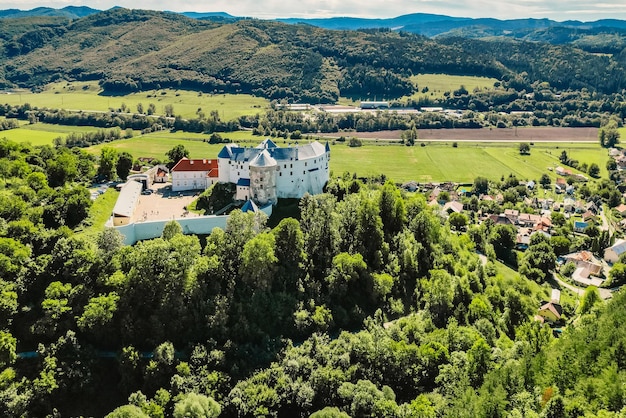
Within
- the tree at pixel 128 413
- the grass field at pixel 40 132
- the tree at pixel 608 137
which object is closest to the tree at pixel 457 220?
the tree at pixel 128 413

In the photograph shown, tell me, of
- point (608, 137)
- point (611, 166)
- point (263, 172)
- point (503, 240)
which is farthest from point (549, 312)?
point (608, 137)

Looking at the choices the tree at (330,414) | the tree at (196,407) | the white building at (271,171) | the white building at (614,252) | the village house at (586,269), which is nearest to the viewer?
the tree at (330,414)

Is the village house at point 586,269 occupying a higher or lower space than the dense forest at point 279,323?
lower

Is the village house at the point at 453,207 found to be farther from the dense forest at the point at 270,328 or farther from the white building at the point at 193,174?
the white building at the point at 193,174

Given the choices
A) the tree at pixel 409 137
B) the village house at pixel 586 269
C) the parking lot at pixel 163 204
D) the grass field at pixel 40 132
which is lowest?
the village house at pixel 586 269

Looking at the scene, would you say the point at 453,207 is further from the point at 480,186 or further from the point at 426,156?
the point at 426,156

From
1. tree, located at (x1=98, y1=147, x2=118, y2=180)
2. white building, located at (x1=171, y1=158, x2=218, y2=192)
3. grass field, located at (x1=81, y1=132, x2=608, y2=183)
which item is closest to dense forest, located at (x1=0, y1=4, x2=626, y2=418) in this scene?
white building, located at (x1=171, y1=158, x2=218, y2=192)

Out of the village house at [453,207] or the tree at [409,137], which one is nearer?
the village house at [453,207]

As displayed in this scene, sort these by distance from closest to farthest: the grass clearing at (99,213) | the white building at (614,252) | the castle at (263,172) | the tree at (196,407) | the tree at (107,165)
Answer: the tree at (196,407)
the grass clearing at (99,213)
the castle at (263,172)
the tree at (107,165)
the white building at (614,252)
